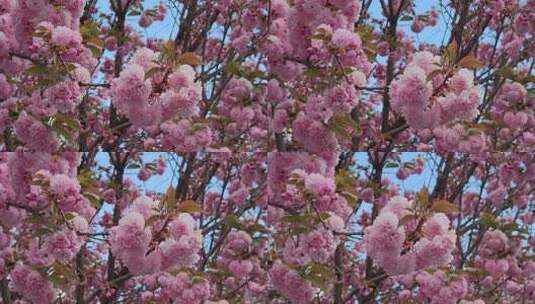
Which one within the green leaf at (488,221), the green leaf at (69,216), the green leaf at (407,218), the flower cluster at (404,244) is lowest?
the flower cluster at (404,244)

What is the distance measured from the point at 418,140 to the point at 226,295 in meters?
1.03

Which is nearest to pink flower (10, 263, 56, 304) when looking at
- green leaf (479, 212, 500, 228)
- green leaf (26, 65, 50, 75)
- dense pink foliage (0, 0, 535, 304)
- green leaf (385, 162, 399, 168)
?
dense pink foliage (0, 0, 535, 304)

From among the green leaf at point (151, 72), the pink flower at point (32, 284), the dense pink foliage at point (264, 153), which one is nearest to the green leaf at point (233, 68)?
the dense pink foliage at point (264, 153)

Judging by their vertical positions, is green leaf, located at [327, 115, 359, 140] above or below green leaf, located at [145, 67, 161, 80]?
below

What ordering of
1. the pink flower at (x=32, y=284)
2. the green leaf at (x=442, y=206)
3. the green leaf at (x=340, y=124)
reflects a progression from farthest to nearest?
1. the pink flower at (x=32, y=284)
2. the green leaf at (x=340, y=124)
3. the green leaf at (x=442, y=206)

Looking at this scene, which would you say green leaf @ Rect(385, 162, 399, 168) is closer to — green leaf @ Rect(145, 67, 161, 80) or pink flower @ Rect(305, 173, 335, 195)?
pink flower @ Rect(305, 173, 335, 195)

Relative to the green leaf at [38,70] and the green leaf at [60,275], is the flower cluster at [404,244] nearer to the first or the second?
the green leaf at [60,275]

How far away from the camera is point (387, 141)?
322 cm

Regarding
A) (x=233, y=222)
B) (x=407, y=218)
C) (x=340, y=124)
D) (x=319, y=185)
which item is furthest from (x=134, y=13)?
(x=407, y=218)

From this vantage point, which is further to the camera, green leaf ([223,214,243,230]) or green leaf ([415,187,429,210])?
green leaf ([223,214,243,230])

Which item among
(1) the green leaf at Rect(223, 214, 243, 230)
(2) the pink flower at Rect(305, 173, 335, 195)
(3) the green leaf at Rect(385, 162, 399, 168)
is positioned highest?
(3) the green leaf at Rect(385, 162, 399, 168)

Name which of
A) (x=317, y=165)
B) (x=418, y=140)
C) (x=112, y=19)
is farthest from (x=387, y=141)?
(x=112, y=19)

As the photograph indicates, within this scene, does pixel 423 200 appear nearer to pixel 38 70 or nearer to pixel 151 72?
pixel 151 72

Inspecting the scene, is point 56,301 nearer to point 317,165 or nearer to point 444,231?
point 317,165
